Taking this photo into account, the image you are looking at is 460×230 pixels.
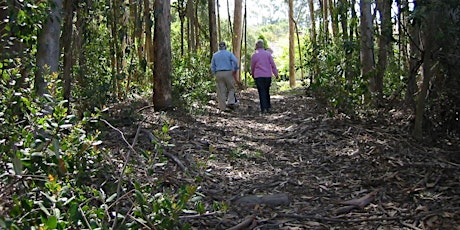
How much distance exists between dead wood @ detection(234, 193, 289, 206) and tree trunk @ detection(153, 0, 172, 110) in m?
4.90

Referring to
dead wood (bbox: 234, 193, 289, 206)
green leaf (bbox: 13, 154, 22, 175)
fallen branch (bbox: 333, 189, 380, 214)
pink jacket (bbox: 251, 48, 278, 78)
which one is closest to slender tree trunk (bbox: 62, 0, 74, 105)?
dead wood (bbox: 234, 193, 289, 206)

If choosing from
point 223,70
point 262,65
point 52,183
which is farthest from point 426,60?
point 223,70

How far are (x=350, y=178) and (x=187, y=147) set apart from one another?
2133 millimetres

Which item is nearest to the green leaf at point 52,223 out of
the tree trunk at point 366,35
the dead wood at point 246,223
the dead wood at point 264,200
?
the dead wood at point 246,223

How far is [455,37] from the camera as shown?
5.11 metres

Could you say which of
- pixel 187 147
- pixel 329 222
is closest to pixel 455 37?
pixel 329 222

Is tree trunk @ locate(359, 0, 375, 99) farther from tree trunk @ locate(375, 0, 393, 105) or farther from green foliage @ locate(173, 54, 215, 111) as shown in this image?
green foliage @ locate(173, 54, 215, 111)

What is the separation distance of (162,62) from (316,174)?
4.65 meters

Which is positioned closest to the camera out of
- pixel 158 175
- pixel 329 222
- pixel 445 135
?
pixel 329 222

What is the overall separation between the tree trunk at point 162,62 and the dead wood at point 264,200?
490cm

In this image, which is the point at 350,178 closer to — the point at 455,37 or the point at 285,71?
the point at 455,37

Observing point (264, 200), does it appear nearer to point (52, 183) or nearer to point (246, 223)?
point (246, 223)

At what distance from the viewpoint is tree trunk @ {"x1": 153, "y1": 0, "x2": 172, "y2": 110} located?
9.04 metres

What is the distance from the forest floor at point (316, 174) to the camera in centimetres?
387
